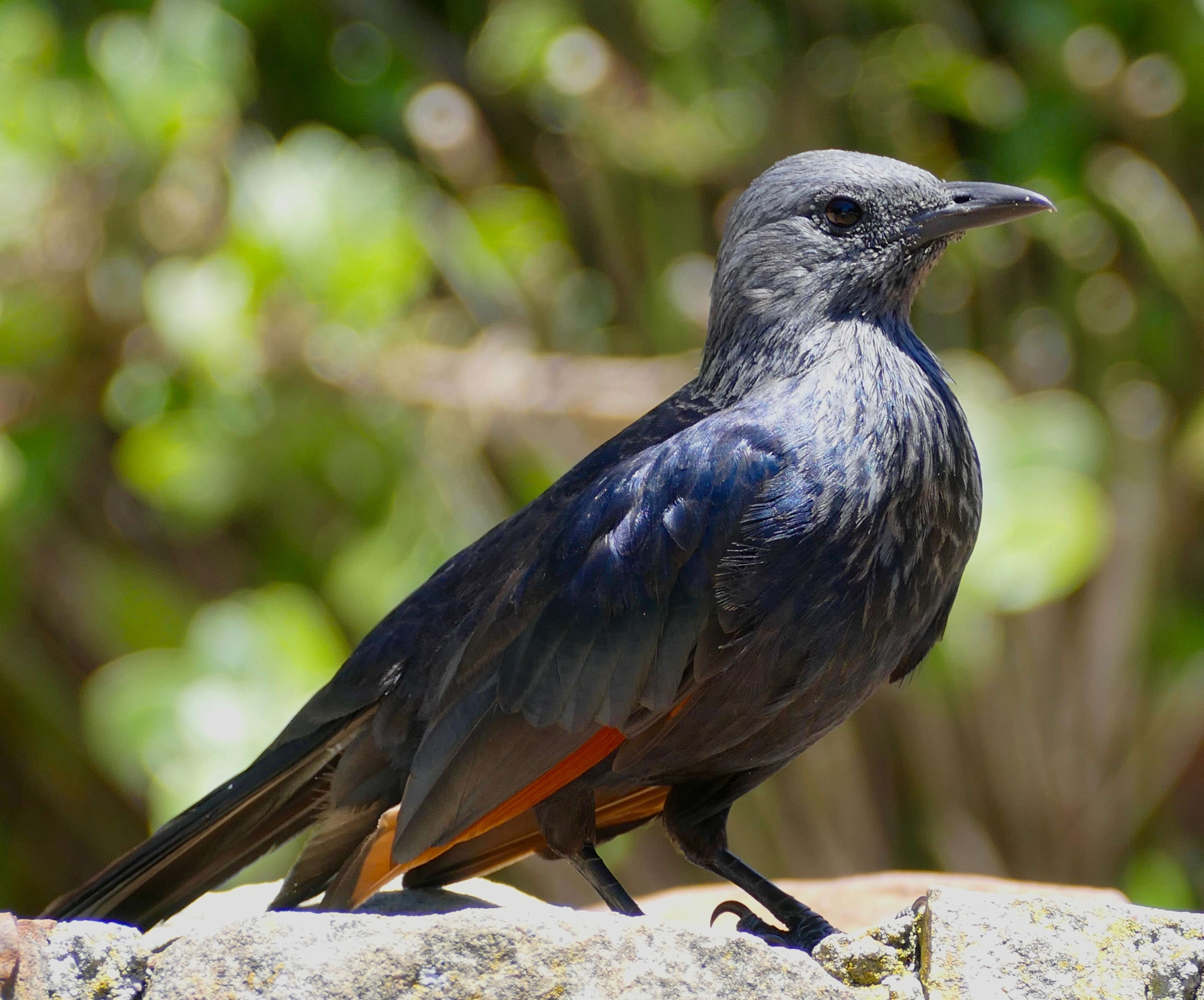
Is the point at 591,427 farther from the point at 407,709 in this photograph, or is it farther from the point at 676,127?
the point at 407,709

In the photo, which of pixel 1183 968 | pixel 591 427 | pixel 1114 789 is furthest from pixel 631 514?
pixel 1114 789

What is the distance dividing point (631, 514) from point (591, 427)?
94.3 inches

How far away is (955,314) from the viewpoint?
6.34 m

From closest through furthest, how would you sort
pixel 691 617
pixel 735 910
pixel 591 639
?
pixel 691 617 < pixel 591 639 < pixel 735 910

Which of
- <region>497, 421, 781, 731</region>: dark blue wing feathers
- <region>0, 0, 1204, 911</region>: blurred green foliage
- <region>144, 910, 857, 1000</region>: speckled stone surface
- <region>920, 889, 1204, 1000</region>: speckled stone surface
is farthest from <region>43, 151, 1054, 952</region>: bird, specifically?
<region>0, 0, 1204, 911</region>: blurred green foliage

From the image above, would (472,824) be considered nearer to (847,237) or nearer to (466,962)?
(466,962)

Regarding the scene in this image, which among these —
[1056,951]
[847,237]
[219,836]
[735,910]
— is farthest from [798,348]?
[219,836]

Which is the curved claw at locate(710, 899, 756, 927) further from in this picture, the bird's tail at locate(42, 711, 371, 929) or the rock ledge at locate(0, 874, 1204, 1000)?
the bird's tail at locate(42, 711, 371, 929)

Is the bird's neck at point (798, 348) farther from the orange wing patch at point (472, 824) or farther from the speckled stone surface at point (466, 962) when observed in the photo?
the speckled stone surface at point (466, 962)

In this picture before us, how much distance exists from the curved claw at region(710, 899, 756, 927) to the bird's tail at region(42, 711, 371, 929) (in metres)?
0.91

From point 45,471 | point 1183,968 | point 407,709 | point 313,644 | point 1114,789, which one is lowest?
point 1114,789

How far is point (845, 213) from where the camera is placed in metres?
3.20

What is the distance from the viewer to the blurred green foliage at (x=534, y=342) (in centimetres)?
495

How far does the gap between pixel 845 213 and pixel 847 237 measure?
0.06 meters
